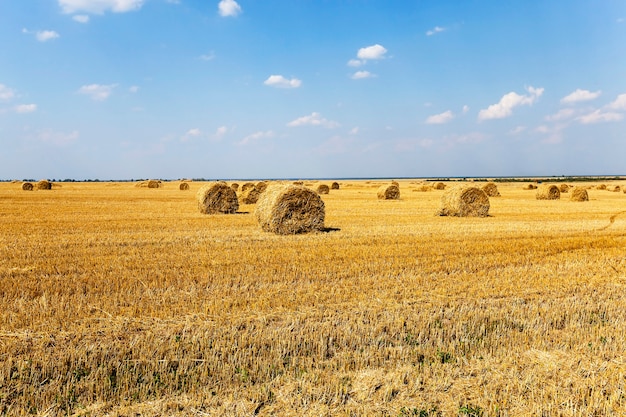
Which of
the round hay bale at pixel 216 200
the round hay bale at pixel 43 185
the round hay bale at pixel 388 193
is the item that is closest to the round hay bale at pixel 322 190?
the round hay bale at pixel 388 193

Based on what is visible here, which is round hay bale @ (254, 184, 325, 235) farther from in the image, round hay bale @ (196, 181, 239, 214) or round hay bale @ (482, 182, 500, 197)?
round hay bale @ (482, 182, 500, 197)

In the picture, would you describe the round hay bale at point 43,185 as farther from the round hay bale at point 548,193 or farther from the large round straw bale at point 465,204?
the round hay bale at point 548,193

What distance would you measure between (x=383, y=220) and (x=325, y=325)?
12903 mm

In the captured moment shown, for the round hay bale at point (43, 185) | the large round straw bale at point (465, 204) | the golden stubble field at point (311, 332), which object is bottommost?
the golden stubble field at point (311, 332)

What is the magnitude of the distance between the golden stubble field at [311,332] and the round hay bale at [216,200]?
9918 millimetres

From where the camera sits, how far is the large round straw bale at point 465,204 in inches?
832

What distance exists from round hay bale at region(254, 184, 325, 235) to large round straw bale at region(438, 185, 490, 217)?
8581 millimetres

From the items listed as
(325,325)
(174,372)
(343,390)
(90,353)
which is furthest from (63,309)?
(343,390)

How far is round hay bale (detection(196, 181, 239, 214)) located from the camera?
68.3 ft

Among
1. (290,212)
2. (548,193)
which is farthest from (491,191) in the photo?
(290,212)

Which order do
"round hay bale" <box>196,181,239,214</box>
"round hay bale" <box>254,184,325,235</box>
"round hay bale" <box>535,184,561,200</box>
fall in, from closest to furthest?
"round hay bale" <box>254,184,325,235</box>, "round hay bale" <box>196,181,239,214</box>, "round hay bale" <box>535,184,561,200</box>

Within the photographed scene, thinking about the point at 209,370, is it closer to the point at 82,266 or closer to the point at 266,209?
the point at 82,266

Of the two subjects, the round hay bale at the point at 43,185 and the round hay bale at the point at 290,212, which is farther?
the round hay bale at the point at 43,185

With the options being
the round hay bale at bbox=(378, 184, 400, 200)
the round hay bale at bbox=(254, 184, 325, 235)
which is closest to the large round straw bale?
the round hay bale at bbox=(254, 184, 325, 235)
